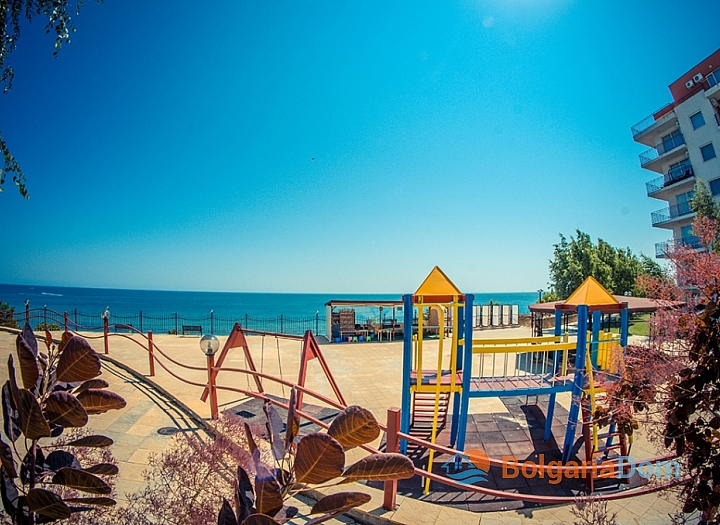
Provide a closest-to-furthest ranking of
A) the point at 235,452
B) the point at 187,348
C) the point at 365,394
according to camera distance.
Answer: the point at 235,452, the point at 365,394, the point at 187,348

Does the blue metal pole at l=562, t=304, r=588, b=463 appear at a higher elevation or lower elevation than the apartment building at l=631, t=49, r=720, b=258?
lower

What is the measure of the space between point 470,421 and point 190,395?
17.2ft

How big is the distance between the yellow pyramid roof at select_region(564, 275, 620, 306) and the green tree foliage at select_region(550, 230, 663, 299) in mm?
21843

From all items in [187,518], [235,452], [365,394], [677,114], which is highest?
[677,114]

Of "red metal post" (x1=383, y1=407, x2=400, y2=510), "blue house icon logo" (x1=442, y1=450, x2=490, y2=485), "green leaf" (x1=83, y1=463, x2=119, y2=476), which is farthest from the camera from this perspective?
"blue house icon logo" (x1=442, y1=450, x2=490, y2=485)

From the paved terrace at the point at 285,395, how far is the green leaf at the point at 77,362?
2.91m

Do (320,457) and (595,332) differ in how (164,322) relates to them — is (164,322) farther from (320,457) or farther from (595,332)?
(320,457)

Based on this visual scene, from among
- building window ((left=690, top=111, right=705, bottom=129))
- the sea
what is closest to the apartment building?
building window ((left=690, top=111, right=705, bottom=129))

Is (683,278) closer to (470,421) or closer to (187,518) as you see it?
(187,518)

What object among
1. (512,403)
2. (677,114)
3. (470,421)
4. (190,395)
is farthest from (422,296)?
(677,114)

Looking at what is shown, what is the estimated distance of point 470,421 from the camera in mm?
6438

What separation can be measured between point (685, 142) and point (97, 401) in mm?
33506

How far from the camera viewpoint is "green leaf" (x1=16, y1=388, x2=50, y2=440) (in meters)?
0.89

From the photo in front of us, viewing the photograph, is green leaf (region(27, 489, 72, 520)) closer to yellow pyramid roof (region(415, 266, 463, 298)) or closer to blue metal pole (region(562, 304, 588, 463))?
yellow pyramid roof (region(415, 266, 463, 298))
